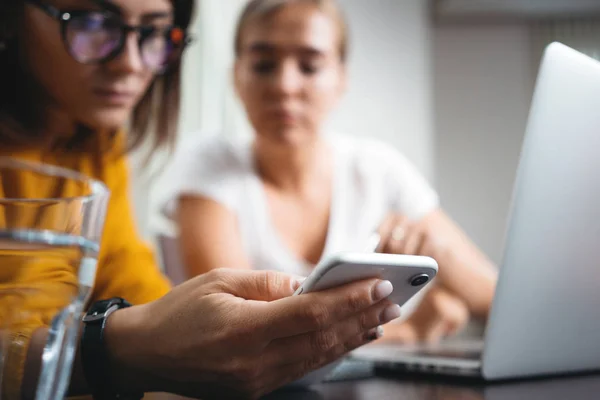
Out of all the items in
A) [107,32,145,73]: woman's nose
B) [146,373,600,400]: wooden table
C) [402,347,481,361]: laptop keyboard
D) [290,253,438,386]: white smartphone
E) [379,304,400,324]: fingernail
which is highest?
[107,32,145,73]: woman's nose

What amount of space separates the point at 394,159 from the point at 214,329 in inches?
46.2

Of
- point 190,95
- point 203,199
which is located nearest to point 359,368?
point 203,199

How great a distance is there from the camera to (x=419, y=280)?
1.16ft

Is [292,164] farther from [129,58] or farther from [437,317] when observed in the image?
[129,58]

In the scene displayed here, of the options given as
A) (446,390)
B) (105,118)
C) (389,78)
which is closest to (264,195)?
(105,118)

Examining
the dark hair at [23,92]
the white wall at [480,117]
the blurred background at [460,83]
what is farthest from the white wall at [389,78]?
the dark hair at [23,92]

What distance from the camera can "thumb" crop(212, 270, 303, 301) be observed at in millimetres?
372

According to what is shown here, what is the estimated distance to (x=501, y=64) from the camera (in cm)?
334

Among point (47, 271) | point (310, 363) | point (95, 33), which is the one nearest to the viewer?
point (47, 271)

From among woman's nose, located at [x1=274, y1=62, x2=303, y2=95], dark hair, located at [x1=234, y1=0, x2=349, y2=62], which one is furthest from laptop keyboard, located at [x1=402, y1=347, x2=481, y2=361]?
dark hair, located at [x1=234, y1=0, x2=349, y2=62]

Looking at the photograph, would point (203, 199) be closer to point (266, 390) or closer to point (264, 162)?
point (264, 162)

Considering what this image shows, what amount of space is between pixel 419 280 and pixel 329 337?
0.07 metres

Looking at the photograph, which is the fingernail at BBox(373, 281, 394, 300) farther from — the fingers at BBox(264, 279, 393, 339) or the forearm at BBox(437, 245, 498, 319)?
the forearm at BBox(437, 245, 498, 319)

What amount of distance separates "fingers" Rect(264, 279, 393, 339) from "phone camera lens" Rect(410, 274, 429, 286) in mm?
26
